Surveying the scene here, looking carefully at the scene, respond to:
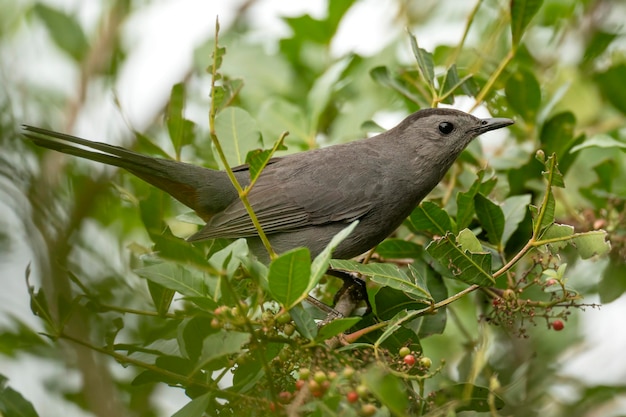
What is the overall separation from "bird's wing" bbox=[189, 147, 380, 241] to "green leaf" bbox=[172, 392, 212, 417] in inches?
75.9

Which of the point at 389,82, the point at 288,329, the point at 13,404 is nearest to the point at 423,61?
the point at 389,82

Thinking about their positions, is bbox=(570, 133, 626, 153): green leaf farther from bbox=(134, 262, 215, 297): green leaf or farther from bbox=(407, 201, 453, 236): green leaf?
bbox=(134, 262, 215, 297): green leaf

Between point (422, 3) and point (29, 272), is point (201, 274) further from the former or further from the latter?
point (422, 3)

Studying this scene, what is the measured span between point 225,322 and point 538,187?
7.65ft

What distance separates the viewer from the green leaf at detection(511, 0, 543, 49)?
152 inches

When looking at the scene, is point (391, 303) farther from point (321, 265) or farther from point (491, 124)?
point (491, 124)

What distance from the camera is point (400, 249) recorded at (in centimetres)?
397

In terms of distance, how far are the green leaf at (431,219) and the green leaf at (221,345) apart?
1.31m

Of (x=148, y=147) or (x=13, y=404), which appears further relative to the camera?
(x=148, y=147)

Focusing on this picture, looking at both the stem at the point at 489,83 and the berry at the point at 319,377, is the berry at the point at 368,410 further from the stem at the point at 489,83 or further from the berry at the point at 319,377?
the stem at the point at 489,83

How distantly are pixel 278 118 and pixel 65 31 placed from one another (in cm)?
165

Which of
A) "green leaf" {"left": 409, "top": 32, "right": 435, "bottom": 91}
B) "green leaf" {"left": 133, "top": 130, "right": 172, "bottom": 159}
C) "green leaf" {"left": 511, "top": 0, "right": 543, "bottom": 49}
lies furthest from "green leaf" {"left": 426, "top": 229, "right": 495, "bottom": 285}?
"green leaf" {"left": 133, "top": 130, "right": 172, "bottom": 159}

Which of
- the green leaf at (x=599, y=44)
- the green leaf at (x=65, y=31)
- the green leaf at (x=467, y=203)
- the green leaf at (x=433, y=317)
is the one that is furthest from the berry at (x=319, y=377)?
the green leaf at (x=65, y=31)

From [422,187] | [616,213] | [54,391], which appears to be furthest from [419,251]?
[54,391]
